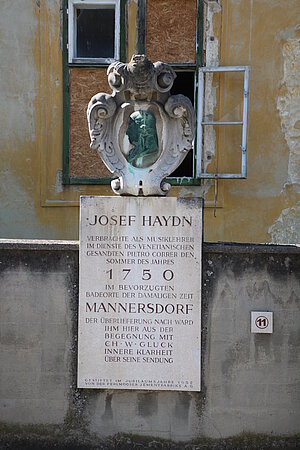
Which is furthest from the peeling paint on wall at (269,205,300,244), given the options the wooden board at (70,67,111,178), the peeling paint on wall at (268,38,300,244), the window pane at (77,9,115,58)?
the window pane at (77,9,115,58)

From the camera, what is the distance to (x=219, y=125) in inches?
359

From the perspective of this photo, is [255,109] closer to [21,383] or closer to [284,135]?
[284,135]

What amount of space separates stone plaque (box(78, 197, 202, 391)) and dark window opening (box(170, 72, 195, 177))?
3.82m

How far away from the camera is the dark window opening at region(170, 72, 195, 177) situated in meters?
9.52

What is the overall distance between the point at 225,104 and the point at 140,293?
13.3 feet

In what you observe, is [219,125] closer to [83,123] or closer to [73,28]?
[83,123]

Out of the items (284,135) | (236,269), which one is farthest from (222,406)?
(284,135)

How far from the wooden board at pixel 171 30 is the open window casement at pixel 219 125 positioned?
44 cm

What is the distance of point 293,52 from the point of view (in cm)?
912

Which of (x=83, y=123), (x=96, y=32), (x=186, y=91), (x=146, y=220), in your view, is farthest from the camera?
(x=186, y=91)

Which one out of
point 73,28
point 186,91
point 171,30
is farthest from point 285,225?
point 73,28

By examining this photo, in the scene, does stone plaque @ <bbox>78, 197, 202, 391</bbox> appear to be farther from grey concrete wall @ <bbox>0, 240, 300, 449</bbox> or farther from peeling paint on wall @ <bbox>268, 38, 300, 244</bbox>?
peeling paint on wall @ <bbox>268, 38, 300, 244</bbox>

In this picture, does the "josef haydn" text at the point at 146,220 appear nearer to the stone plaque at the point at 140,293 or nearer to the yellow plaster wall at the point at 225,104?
the stone plaque at the point at 140,293

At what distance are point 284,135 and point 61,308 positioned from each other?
14.7 feet
